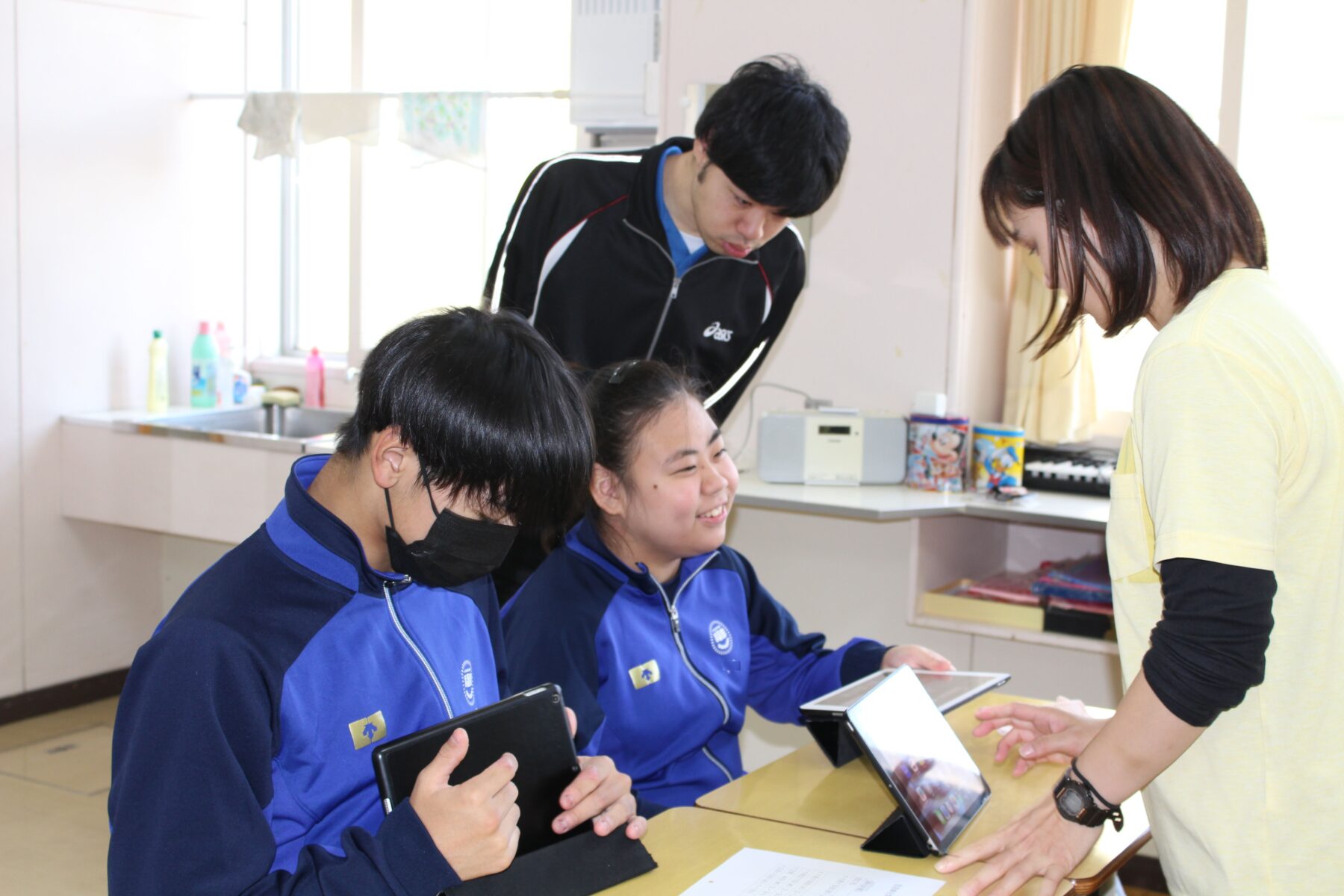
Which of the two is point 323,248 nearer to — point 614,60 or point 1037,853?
point 614,60

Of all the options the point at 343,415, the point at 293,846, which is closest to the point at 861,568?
the point at 343,415

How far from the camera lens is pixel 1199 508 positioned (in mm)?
1016

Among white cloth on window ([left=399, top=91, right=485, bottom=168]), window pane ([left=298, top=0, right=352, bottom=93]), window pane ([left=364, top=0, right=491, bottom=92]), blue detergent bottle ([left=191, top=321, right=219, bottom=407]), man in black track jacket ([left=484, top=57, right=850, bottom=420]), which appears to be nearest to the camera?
man in black track jacket ([left=484, top=57, right=850, bottom=420])

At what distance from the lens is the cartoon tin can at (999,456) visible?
113 inches

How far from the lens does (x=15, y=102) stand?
11.6ft

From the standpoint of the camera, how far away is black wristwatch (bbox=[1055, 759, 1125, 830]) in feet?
3.75

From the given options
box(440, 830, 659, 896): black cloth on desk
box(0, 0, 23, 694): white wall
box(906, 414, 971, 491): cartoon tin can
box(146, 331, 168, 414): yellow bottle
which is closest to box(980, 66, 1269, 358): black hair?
box(440, 830, 659, 896): black cloth on desk

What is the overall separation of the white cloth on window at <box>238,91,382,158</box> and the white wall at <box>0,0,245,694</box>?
0.19m

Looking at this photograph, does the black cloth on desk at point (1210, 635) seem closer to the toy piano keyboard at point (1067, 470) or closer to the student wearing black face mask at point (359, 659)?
the student wearing black face mask at point (359, 659)

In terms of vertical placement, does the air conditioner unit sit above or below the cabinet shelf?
above

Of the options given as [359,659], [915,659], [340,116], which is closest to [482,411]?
[359,659]

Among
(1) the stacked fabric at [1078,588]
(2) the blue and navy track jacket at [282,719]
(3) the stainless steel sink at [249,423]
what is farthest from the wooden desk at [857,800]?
(3) the stainless steel sink at [249,423]

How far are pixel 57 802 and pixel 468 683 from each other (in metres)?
2.29

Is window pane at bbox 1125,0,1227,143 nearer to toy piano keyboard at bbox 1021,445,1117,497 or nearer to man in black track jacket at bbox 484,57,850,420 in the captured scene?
toy piano keyboard at bbox 1021,445,1117,497
